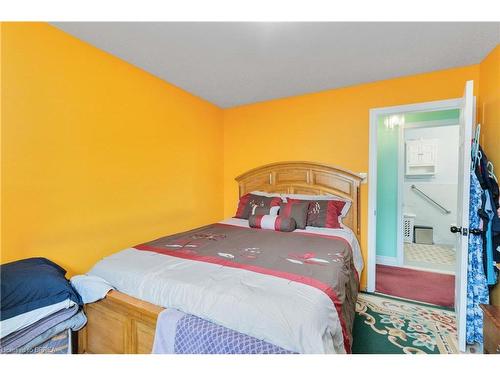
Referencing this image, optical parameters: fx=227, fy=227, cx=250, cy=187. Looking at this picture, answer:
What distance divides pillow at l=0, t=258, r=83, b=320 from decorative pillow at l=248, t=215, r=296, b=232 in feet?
5.25

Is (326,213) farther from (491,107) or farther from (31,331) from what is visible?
(31,331)

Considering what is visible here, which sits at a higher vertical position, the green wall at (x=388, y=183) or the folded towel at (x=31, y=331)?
the green wall at (x=388, y=183)

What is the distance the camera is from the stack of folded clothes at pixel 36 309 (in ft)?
3.84

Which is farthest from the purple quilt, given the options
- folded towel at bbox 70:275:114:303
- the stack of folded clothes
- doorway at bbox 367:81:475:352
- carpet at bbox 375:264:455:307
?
carpet at bbox 375:264:455:307

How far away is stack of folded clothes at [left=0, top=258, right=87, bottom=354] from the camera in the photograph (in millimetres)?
1172

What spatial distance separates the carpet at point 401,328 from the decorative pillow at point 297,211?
0.99 m

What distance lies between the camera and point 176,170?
2.78 m

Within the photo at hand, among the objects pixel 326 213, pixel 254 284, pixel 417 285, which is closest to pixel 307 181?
pixel 326 213

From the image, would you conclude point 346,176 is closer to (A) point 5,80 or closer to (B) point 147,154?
(B) point 147,154

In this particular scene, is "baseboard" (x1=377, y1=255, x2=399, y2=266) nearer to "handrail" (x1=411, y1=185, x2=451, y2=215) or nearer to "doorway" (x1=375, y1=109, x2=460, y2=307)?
"doorway" (x1=375, y1=109, x2=460, y2=307)

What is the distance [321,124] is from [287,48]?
3.92ft

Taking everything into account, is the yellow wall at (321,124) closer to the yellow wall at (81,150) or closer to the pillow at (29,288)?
the yellow wall at (81,150)

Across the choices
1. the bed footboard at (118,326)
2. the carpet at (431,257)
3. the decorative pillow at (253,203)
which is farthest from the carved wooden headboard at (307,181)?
the bed footboard at (118,326)
